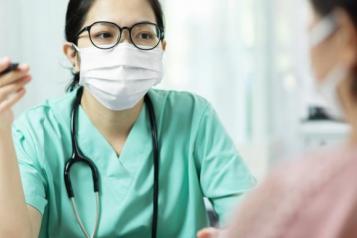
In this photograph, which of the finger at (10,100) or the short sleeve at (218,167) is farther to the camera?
the short sleeve at (218,167)

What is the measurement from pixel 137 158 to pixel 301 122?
3.84ft

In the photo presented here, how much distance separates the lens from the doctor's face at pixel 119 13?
4.15ft

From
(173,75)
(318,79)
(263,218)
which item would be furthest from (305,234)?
(173,75)

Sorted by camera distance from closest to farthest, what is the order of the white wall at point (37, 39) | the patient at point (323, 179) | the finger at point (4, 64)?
the patient at point (323, 179) → the finger at point (4, 64) → the white wall at point (37, 39)

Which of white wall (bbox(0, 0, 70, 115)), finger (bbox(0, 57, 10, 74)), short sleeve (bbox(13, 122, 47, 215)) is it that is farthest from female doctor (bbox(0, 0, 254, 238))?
white wall (bbox(0, 0, 70, 115))

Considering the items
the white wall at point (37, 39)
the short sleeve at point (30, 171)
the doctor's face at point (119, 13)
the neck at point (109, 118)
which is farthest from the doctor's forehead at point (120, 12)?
the white wall at point (37, 39)

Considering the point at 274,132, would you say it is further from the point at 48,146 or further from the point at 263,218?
the point at 263,218

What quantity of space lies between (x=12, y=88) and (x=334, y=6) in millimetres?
745

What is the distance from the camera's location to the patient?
550 millimetres

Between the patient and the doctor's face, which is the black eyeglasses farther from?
the patient

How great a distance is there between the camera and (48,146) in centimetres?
129

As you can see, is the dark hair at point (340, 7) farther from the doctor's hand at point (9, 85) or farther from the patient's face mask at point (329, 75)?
the doctor's hand at point (9, 85)

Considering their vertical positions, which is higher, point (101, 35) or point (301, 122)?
point (101, 35)

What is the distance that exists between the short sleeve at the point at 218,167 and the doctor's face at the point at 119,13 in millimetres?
278
